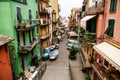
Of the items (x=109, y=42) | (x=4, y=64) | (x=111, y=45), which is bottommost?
(x=4, y=64)

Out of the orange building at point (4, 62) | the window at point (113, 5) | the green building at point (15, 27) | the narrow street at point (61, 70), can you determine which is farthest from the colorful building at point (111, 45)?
the green building at point (15, 27)

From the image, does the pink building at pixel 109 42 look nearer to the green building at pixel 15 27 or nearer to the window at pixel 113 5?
the window at pixel 113 5

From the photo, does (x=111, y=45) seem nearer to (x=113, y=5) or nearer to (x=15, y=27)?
(x=113, y=5)

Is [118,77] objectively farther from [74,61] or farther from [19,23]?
[74,61]

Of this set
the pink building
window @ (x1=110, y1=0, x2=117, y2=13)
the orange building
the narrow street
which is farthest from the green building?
window @ (x1=110, y1=0, x2=117, y2=13)

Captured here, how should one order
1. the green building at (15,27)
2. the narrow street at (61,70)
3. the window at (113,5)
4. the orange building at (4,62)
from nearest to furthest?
the window at (113,5) → the orange building at (4,62) → the green building at (15,27) → the narrow street at (61,70)

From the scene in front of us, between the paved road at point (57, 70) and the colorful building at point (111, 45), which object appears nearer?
the colorful building at point (111, 45)

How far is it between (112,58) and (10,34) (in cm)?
1232

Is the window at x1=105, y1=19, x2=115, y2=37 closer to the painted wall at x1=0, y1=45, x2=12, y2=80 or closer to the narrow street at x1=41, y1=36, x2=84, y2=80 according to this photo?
the narrow street at x1=41, y1=36, x2=84, y2=80

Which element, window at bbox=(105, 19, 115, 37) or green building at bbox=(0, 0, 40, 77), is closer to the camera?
window at bbox=(105, 19, 115, 37)

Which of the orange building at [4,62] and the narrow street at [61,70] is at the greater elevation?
the orange building at [4,62]

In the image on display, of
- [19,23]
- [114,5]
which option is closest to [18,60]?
[19,23]

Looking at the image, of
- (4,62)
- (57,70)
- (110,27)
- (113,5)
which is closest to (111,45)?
(110,27)

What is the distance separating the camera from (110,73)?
11.7 m
